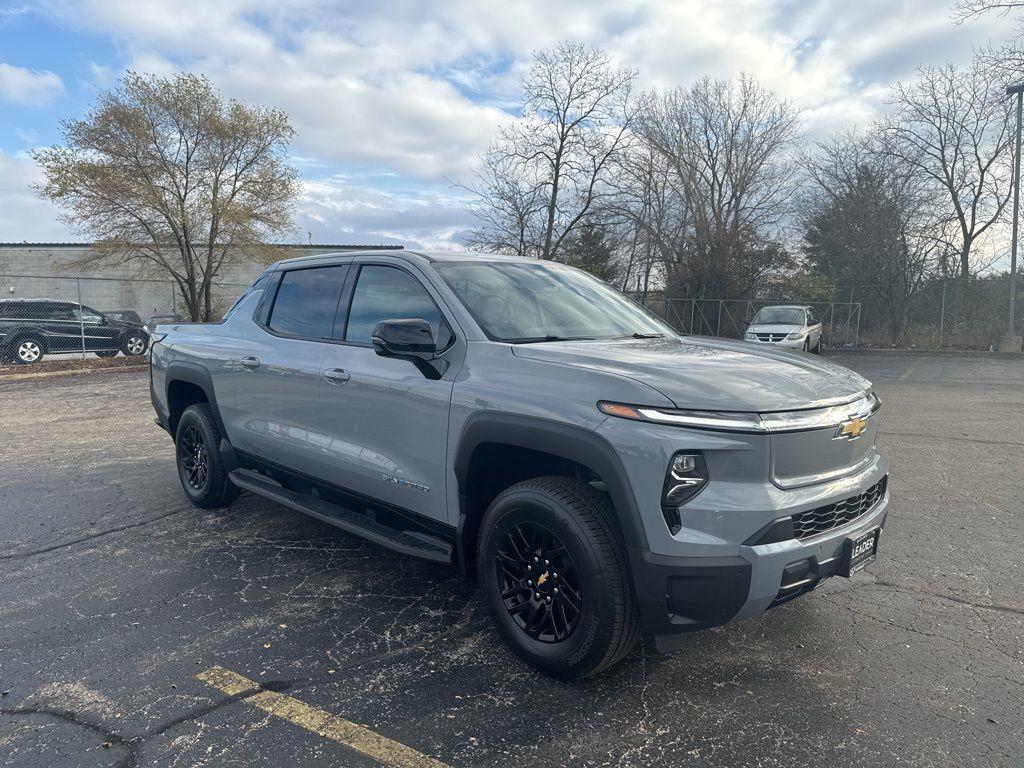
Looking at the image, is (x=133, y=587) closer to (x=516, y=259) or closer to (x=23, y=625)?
(x=23, y=625)

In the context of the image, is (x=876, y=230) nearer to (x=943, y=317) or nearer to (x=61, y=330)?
(x=943, y=317)

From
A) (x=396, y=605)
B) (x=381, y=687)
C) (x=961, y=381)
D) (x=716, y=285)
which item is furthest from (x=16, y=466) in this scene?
(x=716, y=285)

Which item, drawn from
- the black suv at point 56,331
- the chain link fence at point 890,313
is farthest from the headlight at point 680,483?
the chain link fence at point 890,313

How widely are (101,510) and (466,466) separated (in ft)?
12.6

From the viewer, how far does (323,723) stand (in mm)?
2701

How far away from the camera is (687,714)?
9.07ft

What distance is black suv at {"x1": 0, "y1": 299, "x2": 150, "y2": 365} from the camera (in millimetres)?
17297

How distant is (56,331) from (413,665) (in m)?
18.9

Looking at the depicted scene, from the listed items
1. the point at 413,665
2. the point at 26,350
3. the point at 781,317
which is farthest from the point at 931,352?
the point at 26,350

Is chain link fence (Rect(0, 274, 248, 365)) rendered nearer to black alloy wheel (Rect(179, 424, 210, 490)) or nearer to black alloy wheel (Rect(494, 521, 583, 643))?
black alloy wheel (Rect(179, 424, 210, 490))

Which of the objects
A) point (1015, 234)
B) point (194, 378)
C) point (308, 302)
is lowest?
point (194, 378)

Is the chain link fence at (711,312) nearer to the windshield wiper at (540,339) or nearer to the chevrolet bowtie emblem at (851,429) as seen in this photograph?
the windshield wiper at (540,339)

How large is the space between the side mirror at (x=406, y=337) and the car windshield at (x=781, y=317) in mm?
19042

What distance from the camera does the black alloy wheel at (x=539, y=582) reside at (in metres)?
2.91
